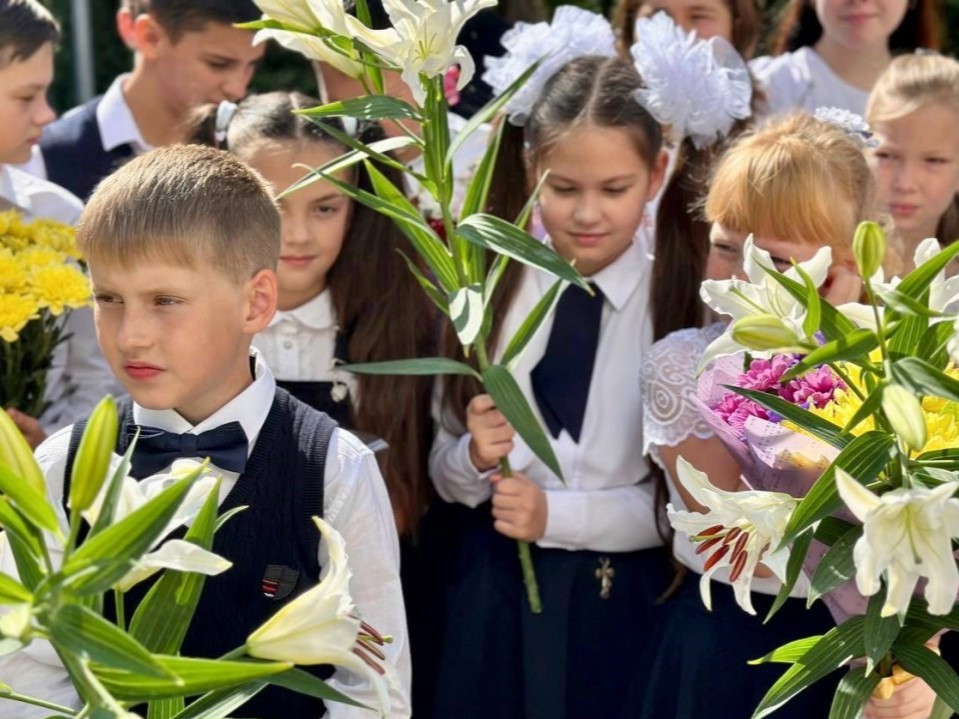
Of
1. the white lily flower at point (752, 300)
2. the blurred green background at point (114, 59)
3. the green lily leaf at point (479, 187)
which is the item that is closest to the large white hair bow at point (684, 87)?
the green lily leaf at point (479, 187)

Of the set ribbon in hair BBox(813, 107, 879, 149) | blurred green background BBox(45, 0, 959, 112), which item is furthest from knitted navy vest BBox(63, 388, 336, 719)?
blurred green background BBox(45, 0, 959, 112)

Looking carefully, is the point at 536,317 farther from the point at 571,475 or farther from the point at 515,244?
the point at 571,475

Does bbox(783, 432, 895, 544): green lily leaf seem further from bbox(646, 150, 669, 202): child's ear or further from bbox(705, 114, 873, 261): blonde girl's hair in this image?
bbox(646, 150, 669, 202): child's ear

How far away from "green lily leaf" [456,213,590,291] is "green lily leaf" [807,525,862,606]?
0.70m

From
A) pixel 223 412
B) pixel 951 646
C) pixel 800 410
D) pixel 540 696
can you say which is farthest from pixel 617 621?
pixel 800 410

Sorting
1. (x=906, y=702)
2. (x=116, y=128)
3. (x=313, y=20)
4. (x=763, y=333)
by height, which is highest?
(x=313, y=20)

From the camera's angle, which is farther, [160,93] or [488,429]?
[160,93]

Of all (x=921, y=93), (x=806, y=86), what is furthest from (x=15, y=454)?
(x=806, y=86)

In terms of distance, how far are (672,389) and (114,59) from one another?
5840mm

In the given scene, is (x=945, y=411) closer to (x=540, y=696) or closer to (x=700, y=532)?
(x=700, y=532)

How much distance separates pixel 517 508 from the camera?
3.04m

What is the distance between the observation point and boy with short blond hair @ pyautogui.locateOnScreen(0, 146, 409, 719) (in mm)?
2254

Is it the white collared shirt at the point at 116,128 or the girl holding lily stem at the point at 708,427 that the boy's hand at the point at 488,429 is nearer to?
the girl holding lily stem at the point at 708,427

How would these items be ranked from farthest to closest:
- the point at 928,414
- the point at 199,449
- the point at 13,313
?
the point at 13,313 → the point at 199,449 → the point at 928,414
